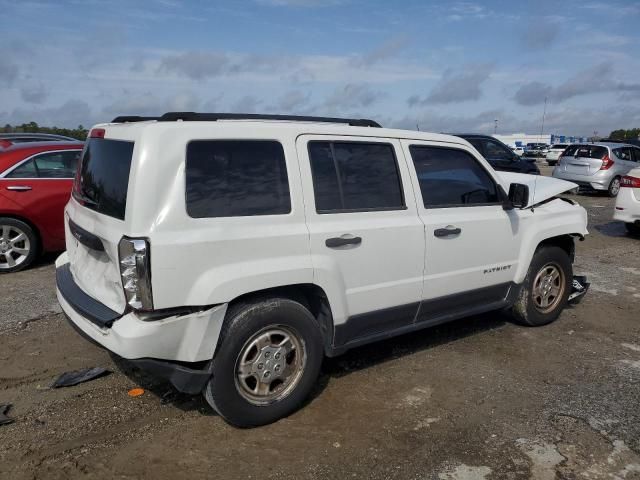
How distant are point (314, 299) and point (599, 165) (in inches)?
596

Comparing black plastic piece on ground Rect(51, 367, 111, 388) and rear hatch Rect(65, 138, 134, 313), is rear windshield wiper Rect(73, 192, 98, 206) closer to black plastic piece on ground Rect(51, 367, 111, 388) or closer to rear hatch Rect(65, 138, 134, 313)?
rear hatch Rect(65, 138, 134, 313)

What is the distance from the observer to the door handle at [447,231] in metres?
4.16

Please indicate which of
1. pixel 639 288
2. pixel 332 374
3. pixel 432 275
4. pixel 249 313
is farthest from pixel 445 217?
pixel 639 288

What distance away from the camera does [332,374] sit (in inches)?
170

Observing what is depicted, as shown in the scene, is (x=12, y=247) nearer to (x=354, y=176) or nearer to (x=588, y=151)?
(x=354, y=176)

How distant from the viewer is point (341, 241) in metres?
3.62

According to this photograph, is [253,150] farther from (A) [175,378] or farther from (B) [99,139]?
(A) [175,378]

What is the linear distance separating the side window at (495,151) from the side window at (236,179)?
39.8 ft

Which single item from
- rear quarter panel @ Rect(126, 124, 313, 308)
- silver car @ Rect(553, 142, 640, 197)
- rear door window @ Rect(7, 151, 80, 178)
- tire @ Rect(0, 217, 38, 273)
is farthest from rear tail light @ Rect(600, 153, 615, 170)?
rear quarter panel @ Rect(126, 124, 313, 308)

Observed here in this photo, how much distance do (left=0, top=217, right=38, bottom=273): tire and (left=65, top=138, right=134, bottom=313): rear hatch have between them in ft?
11.8

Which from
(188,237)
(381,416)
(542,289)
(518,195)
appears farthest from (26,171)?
(542,289)

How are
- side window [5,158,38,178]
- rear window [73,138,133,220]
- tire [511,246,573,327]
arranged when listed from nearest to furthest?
rear window [73,138,133,220] < tire [511,246,573,327] < side window [5,158,38,178]

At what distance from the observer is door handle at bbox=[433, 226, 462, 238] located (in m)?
4.16

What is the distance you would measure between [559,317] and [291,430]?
3.46m
